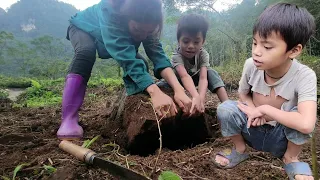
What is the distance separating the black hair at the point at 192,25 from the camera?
2.69 metres

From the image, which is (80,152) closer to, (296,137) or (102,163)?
(102,163)

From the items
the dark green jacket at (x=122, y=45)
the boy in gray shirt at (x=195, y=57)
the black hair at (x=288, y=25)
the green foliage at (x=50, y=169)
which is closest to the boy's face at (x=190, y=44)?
the boy in gray shirt at (x=195, y=57)

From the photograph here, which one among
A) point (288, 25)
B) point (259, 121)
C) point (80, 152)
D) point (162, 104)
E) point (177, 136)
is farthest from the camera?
point (177, 136)

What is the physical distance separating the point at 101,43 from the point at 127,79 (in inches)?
17.9

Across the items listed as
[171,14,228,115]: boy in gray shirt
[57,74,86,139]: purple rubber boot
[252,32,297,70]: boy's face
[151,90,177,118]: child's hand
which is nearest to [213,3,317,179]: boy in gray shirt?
[252,32,297,70]: boy's face

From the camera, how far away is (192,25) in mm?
2705

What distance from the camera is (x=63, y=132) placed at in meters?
2.17

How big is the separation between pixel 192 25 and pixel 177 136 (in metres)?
1.09

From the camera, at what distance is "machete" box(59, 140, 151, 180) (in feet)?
4.45

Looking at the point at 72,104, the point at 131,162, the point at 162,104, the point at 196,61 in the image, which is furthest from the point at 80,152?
the point at 196,61

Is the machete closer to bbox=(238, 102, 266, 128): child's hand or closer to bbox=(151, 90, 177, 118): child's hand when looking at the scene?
bbox=(151, 90, 177, 118): child's hand

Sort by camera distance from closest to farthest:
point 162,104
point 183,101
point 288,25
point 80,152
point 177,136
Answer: point 288,25
point 80,152
point 162,104
point 183,101
point 177,136

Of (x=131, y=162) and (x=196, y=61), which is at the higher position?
(x=196, y=61)

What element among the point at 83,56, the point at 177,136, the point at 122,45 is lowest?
the point at 177,136
